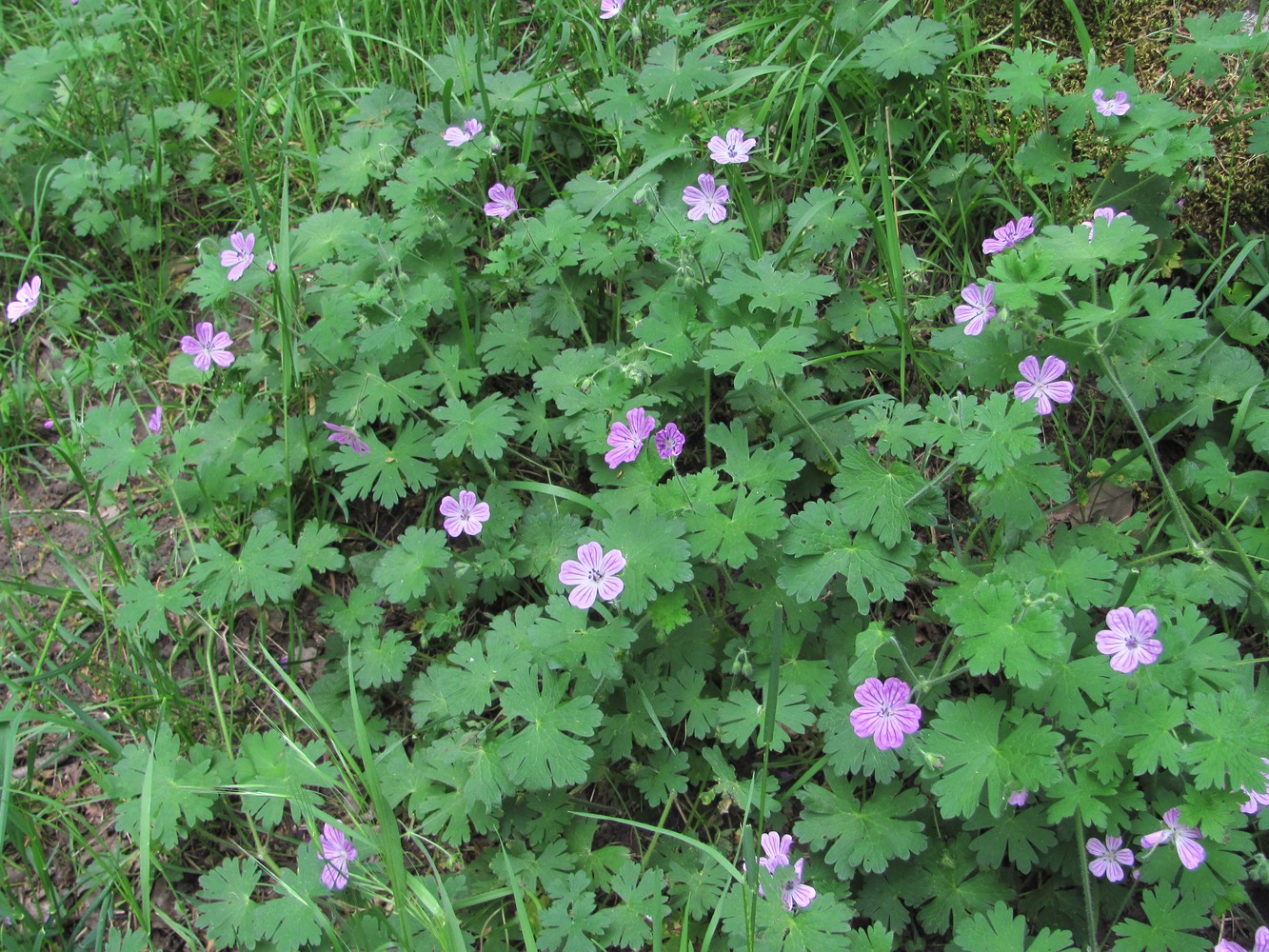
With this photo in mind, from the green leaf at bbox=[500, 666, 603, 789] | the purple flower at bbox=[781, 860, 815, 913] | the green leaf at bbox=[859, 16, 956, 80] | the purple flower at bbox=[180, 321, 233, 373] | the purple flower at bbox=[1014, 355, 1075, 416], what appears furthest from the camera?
the purple flower at bbox=[180, 321, 233, 373]

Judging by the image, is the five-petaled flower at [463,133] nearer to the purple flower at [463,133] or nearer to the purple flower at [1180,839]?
the purple flower at [463,133]

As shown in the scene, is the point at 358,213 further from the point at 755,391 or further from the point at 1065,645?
the point at 1065,645

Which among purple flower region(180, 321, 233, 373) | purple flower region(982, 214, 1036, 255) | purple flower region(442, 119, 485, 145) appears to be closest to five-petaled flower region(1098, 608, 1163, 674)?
purple flower region(982, 214, 1036, 255)

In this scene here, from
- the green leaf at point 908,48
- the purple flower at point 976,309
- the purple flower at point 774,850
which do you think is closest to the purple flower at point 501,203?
the green leaf at point 908,48

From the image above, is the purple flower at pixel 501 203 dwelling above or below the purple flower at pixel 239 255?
above

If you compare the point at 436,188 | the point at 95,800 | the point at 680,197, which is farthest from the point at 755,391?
the point at 95,800

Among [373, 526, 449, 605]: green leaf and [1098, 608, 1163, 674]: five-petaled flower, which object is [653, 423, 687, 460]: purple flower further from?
[1098, 608, 1163, 674]: five-petaled flower

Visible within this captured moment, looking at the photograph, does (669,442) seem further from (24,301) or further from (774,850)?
(24,301)
